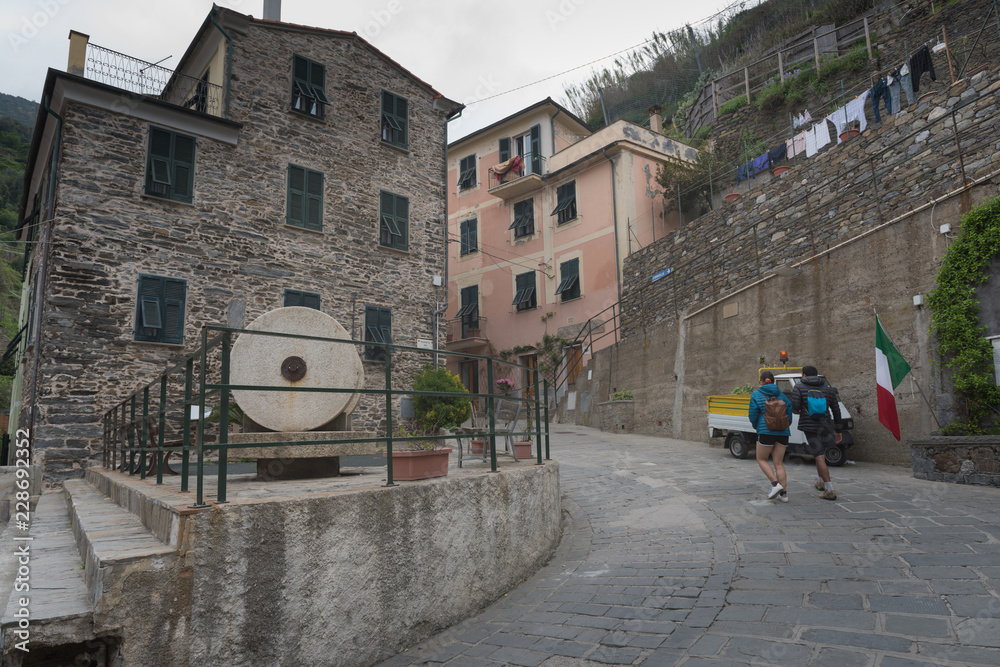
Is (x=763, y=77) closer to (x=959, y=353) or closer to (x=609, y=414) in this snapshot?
(x=609, y=414)

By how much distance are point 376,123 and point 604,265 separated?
9.33 meters

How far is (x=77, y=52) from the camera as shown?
12664 millimetres

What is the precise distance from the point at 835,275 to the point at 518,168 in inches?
617

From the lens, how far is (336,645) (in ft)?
11.5

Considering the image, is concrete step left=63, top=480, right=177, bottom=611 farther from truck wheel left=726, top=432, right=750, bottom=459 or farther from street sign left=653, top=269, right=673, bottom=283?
street sign left=653, top=269, right=673, bottom=283

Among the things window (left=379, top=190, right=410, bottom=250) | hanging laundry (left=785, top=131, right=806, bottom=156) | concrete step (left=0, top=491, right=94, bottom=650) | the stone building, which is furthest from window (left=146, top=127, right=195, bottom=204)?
hanging laundry (left=785, top=131, right=806, bottom=156)

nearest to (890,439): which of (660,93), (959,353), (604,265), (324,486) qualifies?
(959,353)

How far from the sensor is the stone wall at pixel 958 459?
7.20 metres

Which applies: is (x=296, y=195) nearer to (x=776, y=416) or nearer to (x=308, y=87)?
(x=308, y=87)

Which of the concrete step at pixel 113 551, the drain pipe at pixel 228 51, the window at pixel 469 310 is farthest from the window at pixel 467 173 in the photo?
the concrete step at pixel 113 551

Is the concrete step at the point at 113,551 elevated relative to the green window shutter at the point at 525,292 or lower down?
lower down

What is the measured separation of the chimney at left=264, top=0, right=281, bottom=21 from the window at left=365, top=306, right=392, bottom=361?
28.1 ft

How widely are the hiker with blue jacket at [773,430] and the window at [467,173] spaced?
70.8 ft

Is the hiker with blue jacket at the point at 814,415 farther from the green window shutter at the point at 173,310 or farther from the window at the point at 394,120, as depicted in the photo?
the window at the point at 394,120
